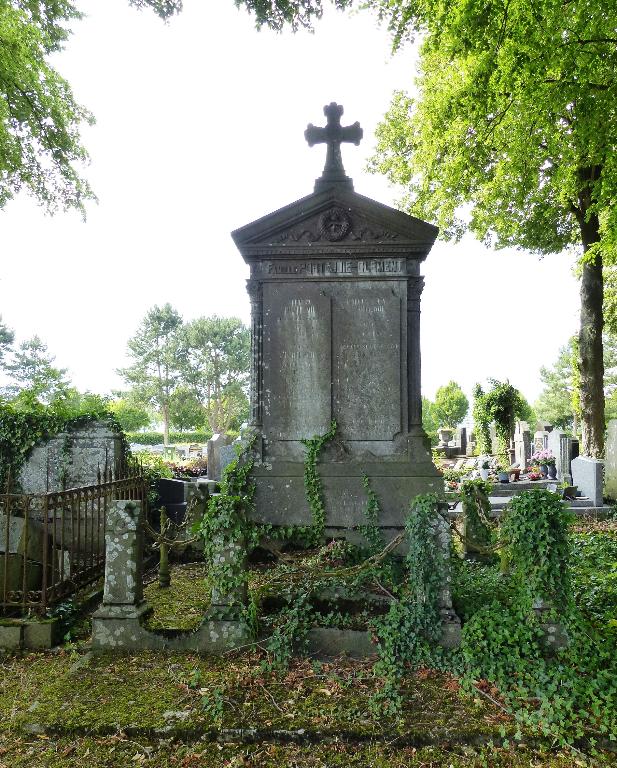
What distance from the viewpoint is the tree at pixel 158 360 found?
49.7 m

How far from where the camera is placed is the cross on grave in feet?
21.5

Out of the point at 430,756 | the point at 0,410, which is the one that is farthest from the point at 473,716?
the point at 0,410

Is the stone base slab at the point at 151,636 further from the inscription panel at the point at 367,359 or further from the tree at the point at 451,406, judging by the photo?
the tree at the point at 451,406

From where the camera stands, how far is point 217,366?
49594 millimetres

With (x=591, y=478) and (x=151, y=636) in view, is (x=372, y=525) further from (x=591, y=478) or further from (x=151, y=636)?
(x=591, y=478)

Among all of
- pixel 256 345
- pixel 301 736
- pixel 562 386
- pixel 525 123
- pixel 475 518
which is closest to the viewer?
pixel 301 736

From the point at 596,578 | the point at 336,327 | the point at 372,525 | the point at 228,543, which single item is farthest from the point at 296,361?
the point at 596,578

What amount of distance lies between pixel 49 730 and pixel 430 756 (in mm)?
2455

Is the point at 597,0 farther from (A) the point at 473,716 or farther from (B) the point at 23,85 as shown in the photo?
(B) the point at 23,85

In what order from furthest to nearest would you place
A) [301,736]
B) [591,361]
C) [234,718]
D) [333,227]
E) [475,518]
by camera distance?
[591,361] → [475,518] → [333,227] → [234,718] → [301,736]

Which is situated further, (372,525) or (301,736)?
(372,525)

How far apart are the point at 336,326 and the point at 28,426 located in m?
5.57

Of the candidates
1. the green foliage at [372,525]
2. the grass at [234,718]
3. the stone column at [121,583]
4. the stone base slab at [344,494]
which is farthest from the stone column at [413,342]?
the stone column at [121,583]

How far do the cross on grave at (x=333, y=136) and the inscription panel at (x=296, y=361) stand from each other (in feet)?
5.22
